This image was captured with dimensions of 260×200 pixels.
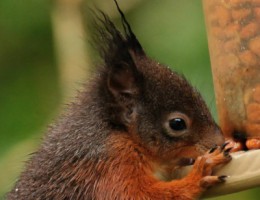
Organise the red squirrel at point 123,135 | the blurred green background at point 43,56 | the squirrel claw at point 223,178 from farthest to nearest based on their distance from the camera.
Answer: the blurred green background at point 43,56 < the red squirrel at point 123,135 < the squirrel claw at point 223,178

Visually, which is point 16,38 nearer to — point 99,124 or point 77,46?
point 77,46

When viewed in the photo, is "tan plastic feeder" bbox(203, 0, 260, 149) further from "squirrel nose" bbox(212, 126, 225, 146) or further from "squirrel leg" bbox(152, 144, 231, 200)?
"squirrel leg" bbox(152, 144, 231, 200)

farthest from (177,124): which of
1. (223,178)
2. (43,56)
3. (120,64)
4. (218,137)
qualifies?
(43,56)

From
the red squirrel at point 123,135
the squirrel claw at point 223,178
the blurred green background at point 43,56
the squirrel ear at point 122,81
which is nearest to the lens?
the squirrel claw at point 223,178

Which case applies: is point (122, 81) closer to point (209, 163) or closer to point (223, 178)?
point (209, 163)

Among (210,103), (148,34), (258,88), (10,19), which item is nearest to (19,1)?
(10,19)

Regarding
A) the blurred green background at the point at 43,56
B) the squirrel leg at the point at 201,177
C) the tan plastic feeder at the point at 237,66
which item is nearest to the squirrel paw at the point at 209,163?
the squirrel leg at the point at 201,177

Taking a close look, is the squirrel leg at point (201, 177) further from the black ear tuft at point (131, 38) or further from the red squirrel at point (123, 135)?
the black ear tuft at point (131, 38)
